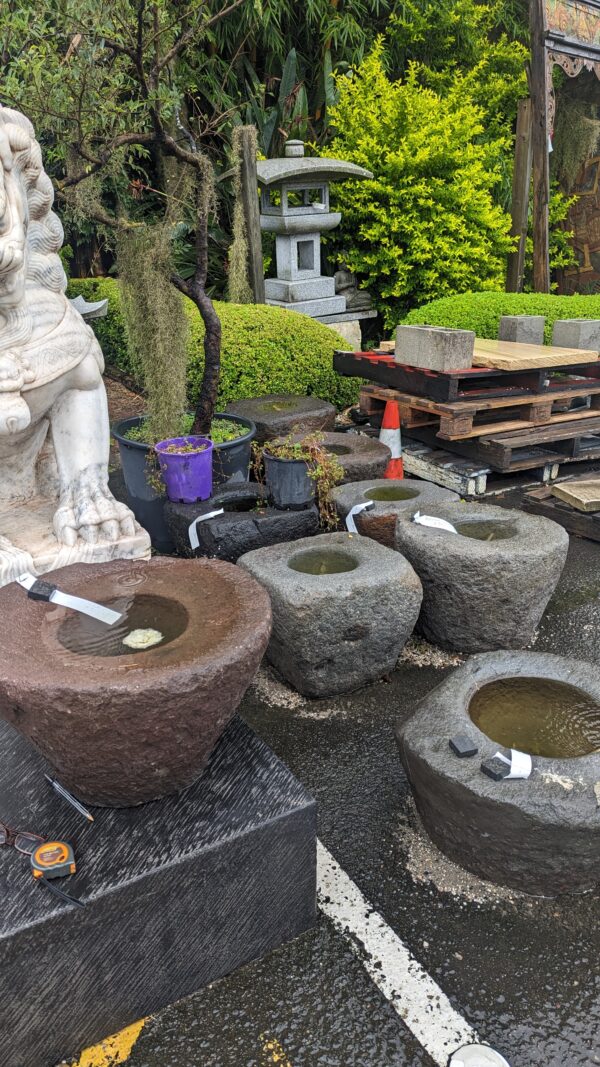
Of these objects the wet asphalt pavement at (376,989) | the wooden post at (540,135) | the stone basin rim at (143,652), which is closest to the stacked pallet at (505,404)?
the wet asphalt pavement at (376,989)

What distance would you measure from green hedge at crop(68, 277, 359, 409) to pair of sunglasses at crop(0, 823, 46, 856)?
437 centimetres

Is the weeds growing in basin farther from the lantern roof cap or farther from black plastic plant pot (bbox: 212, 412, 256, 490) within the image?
the lantern roof cap

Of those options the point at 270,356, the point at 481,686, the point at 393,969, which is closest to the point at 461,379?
the point at 270,356

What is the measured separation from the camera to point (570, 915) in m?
2.12

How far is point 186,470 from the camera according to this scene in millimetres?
3799

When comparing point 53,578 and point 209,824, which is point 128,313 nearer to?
point 53,578

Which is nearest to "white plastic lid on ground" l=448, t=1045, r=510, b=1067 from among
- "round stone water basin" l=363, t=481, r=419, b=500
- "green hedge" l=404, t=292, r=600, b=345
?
"round stone water basin" l=363, t=481, r=419, b=500

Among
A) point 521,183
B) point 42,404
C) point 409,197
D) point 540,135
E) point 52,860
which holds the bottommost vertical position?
point 52,860

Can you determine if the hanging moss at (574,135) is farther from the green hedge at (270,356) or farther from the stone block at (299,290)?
the green hedge at (270,356)

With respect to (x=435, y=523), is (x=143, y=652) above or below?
above

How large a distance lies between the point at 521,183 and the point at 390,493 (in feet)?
20.9

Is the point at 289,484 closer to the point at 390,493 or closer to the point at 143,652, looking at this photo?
the point at 390,493

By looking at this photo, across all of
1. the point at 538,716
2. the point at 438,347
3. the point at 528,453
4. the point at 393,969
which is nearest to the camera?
the point at 393,969

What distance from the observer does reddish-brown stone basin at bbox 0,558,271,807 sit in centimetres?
167
